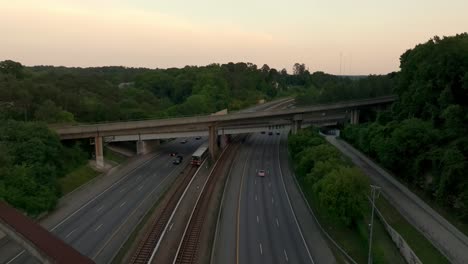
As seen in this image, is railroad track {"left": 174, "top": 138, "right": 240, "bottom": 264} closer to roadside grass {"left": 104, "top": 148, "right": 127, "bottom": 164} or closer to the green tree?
the green tree

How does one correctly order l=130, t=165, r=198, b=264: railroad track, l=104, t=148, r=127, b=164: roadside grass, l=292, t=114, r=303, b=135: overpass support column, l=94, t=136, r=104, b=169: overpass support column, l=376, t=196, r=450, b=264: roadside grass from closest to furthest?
1. l=376, t=196, r=450, b=264: roadside grass
2. l=130, t=165, r=198, b=264: railroad track
3. l=94, t=136, r=104, b=169: overpass support column
4. l=104, t=148, r=127, b=164: roadside grass
5. l=292, t=114, r=303, b=135: overpass support column

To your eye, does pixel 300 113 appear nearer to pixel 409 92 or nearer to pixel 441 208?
pixel 409 92

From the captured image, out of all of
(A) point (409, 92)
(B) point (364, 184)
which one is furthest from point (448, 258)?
(A) point (409, 92)

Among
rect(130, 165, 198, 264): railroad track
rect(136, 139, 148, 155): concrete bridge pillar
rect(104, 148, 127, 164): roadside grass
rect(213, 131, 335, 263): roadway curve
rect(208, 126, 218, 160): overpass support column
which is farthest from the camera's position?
rect(136, 139, 148, 155): concrete bridge pillar

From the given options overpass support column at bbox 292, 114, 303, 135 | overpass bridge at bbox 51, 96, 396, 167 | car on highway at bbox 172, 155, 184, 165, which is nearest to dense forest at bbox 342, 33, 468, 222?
overpass support column at bbox 292, 114, 303, 135

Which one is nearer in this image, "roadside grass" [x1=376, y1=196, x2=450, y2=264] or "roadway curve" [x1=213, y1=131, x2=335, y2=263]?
"roadside grass" [x1=376, y1=196, x2=450, y2=264]

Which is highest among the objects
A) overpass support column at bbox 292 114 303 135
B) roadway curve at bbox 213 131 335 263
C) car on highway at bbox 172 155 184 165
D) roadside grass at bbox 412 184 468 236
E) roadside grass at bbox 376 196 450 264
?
overpass support column at bbox 292 114 303 135

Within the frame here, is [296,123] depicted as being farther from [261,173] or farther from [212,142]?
[261,173]
